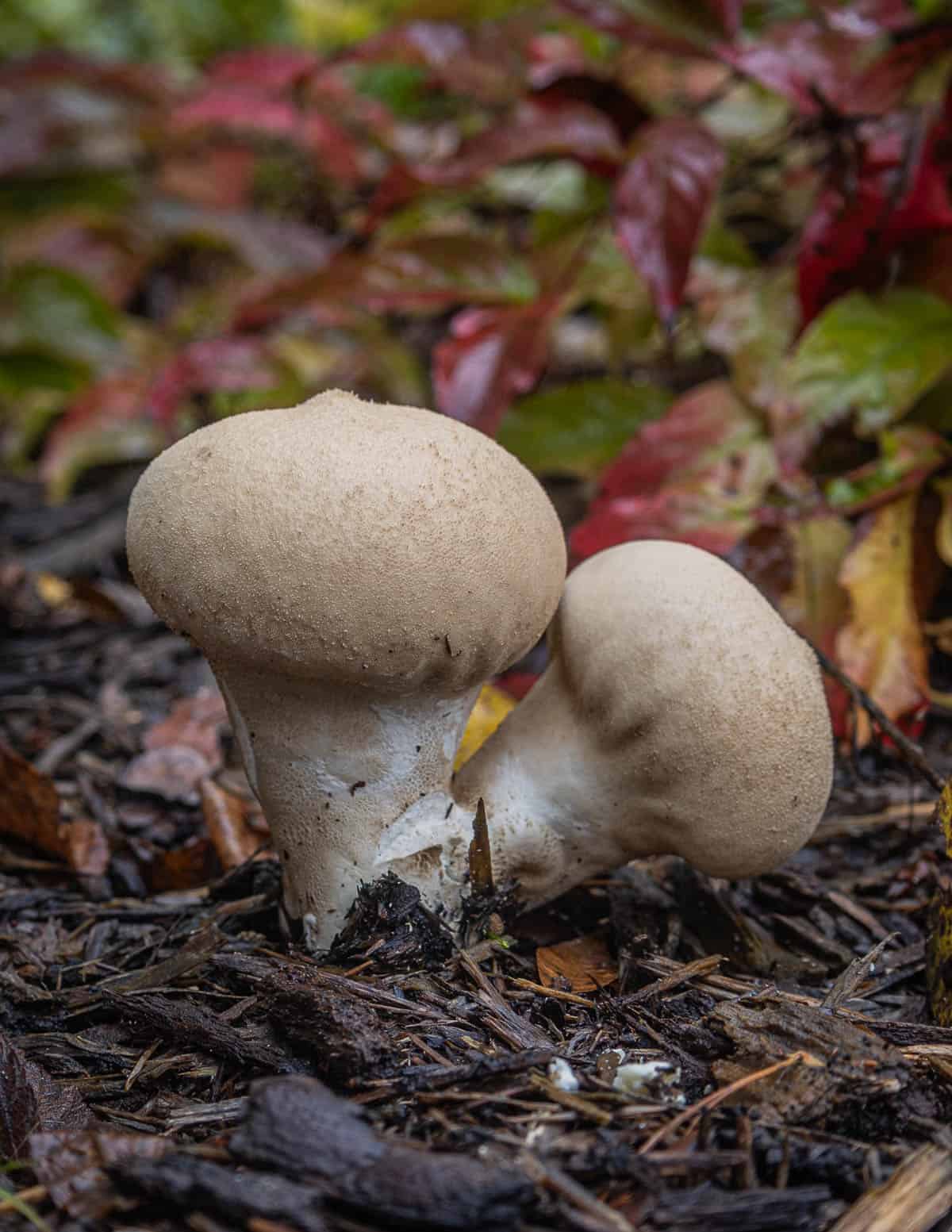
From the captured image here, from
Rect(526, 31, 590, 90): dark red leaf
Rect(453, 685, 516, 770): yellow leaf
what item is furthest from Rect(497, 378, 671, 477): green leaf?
Rect(453, 685, 516, 770): yellow leaf

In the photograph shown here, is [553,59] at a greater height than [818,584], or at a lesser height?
greater

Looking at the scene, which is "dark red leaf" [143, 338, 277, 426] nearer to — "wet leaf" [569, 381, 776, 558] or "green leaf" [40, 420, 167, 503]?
"green leaf" [40, 420, 167, 503]

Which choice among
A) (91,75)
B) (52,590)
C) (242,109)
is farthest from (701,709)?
(91,75)

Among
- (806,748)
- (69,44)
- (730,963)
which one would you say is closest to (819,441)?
(806,748)

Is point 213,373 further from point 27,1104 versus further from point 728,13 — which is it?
point 27,1104

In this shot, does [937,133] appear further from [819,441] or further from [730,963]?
[730,963]

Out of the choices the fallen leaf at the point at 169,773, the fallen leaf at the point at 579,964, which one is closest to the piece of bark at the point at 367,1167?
the fallen leaf at the point at 579,964

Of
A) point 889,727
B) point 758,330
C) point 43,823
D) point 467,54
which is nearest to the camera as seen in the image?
point 889,727
